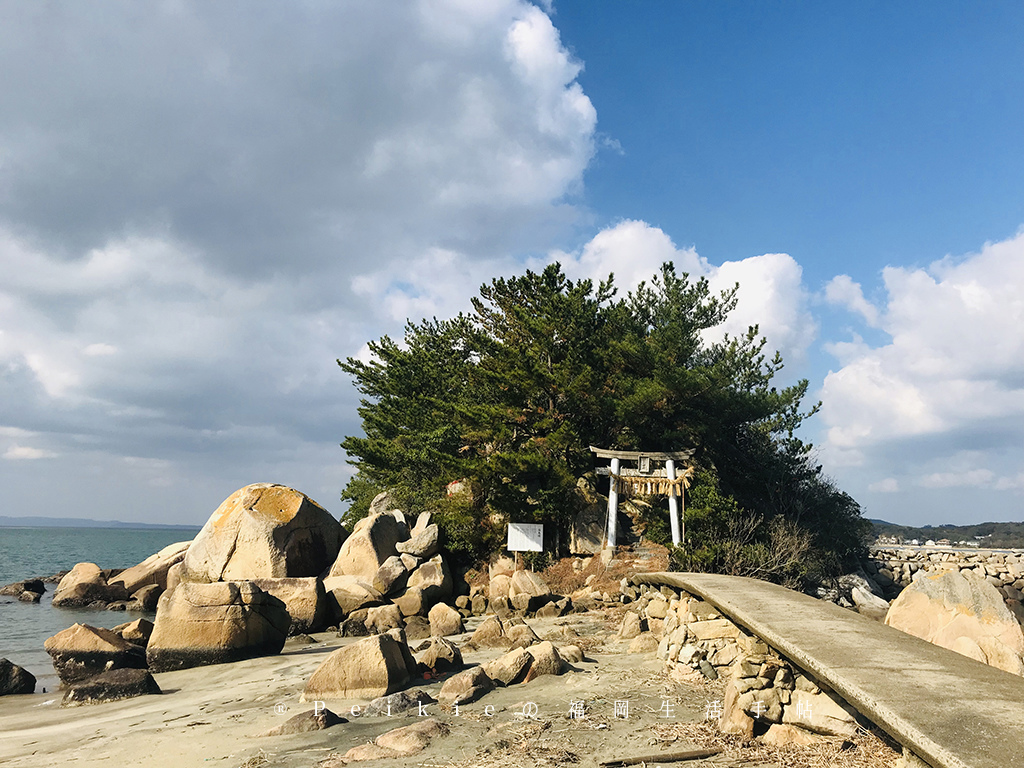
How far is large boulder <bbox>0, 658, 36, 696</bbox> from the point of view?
436 inches

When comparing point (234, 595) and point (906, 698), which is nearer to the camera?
point (906, 698)

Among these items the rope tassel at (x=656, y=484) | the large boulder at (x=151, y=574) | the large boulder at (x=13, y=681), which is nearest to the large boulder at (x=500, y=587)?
the rope tassel at (x=656, y=484)

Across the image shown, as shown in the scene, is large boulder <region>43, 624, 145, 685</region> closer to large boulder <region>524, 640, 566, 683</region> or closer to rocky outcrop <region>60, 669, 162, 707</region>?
rocky outcrop <region>60, 669, 162, 707</region>

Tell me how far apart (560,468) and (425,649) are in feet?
39.8

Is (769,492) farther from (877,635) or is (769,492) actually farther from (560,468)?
(877,635)

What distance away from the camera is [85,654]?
11250mm

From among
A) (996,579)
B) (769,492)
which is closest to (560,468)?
(769,492)

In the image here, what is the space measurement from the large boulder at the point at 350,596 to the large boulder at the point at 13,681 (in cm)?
668

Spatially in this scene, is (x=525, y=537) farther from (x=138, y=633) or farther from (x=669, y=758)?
(x=669, y=758)

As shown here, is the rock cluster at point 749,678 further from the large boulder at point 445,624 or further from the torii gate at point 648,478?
the torii gate at point 648,478

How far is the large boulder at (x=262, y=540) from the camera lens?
803 inches

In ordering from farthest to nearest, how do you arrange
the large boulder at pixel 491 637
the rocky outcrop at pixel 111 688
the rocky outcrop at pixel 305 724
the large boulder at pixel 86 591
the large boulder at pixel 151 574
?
the large boulder at pixel 151 574 → the large boulder at pixel 86 591 → the large boulder at pixel 491 637 → the rocky outcrop at pixel 111 688 → the rocky outcrop at pixel 305 724

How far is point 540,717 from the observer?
5.91 meters

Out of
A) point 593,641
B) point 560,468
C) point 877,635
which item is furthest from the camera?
point 560,468
